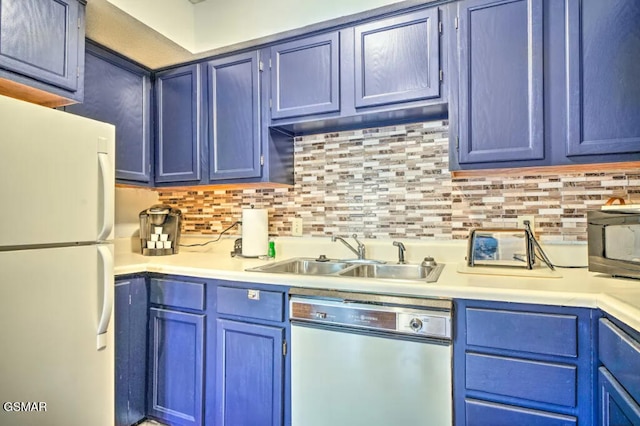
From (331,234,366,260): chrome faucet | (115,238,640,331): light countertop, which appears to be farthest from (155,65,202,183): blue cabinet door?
(331,234,366,260): chrome faucet

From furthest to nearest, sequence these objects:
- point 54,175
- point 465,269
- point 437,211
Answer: point 437,211 < point 465,269 < point 54,175

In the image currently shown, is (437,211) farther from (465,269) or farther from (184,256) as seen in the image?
(184,256)

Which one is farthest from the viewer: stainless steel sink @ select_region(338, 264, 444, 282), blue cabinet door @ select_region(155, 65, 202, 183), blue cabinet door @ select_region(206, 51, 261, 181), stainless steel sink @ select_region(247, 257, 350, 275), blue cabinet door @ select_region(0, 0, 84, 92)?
blue cabinet door @ select_region(155, 65, 202, 183)

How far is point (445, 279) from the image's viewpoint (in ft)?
4.67

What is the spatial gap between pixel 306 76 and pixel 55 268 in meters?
1.43

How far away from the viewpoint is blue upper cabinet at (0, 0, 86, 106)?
142cm

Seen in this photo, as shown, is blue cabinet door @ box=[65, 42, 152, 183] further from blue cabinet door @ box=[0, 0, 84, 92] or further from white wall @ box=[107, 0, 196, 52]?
white wall @ box=[107, 0, 196, 52]

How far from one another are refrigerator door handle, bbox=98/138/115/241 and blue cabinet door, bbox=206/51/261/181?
2.40ft

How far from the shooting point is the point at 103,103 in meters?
2.01

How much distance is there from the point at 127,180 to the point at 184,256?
0.59 metres

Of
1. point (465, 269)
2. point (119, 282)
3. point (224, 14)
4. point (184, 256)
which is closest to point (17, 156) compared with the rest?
point (119, 282)

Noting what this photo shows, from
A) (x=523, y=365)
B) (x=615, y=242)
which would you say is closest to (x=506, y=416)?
(x=523, y=365)

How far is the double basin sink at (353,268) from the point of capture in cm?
174

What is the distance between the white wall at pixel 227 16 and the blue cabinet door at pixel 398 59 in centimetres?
12
